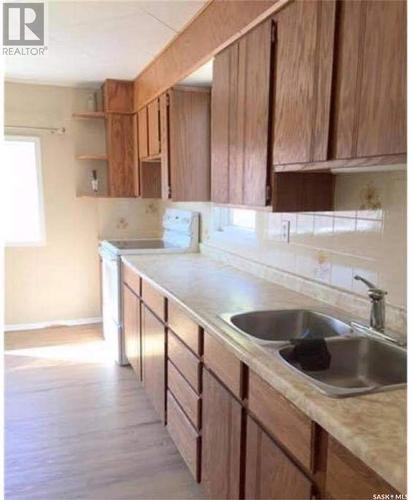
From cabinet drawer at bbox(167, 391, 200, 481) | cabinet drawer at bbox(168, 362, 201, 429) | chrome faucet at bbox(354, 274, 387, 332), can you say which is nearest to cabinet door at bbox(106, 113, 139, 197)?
cabinet drawer at bbox(168, 362, 201, 429)

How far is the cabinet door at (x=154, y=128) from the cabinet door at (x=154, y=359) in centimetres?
128

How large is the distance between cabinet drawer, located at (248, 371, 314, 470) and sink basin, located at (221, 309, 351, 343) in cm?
42

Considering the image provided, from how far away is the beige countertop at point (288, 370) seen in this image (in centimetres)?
92

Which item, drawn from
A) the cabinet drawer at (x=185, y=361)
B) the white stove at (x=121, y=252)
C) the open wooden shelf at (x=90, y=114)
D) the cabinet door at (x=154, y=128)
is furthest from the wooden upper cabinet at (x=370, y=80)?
the open wooden shelf at (x=90, y=114)

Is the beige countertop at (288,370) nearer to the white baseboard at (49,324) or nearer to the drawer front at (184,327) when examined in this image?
the drawer front at (184,327)

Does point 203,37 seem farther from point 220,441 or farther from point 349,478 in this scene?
point 349,478

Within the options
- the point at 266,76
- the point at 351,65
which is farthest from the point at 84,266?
the point at 351,65

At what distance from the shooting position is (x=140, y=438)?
99.5 inches

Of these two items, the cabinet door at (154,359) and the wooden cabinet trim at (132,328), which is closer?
the cabinet door at (154,359)

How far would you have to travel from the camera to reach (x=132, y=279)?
3170 mm

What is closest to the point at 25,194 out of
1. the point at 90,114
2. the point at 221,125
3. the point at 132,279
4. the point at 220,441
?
the point at 90,114

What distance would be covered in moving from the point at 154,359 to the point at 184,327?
696 mm

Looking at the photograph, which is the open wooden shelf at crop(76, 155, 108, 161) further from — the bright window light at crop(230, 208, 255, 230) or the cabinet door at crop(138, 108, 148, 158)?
the bright window light at crop(230, 208, 255, 230)

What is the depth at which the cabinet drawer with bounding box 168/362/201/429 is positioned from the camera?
198cm
